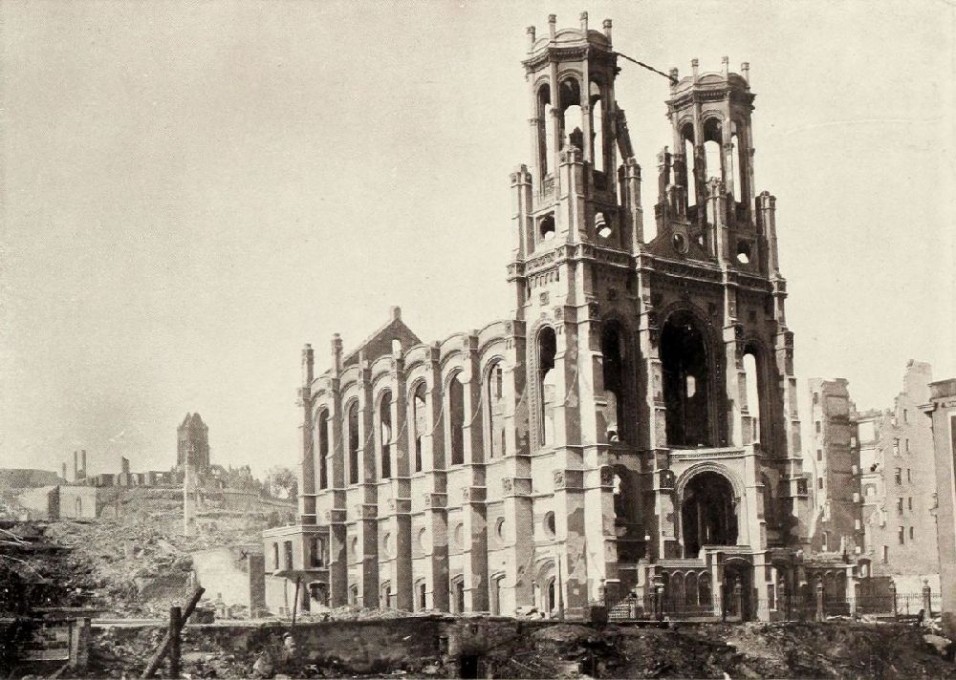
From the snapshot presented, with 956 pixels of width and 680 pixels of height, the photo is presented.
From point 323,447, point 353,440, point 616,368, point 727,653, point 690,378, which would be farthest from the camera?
point 323,447

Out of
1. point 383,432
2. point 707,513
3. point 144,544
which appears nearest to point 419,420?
point 383,432

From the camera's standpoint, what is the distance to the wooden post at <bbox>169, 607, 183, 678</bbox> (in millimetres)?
27453

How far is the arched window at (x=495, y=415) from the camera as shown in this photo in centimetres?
5328

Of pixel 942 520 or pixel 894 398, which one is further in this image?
pixel 894 398

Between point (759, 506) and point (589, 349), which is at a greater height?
point (589, 349)

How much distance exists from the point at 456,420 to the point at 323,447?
11.8 m

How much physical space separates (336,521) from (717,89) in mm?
27362

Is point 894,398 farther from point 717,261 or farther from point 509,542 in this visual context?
point 509,542

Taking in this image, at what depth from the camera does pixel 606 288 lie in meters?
49.8

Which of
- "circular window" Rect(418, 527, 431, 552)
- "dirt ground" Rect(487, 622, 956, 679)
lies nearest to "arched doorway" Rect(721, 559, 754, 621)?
"dirt ground" Rect(487, 622, 956, 679)

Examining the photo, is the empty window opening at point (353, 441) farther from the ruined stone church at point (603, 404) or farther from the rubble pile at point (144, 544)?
the rubble pile at point (144, 544)

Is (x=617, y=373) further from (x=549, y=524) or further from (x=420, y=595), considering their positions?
(x=420, y=595)

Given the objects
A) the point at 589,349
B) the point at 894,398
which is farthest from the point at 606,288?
the point at 894,398

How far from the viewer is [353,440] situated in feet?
208
